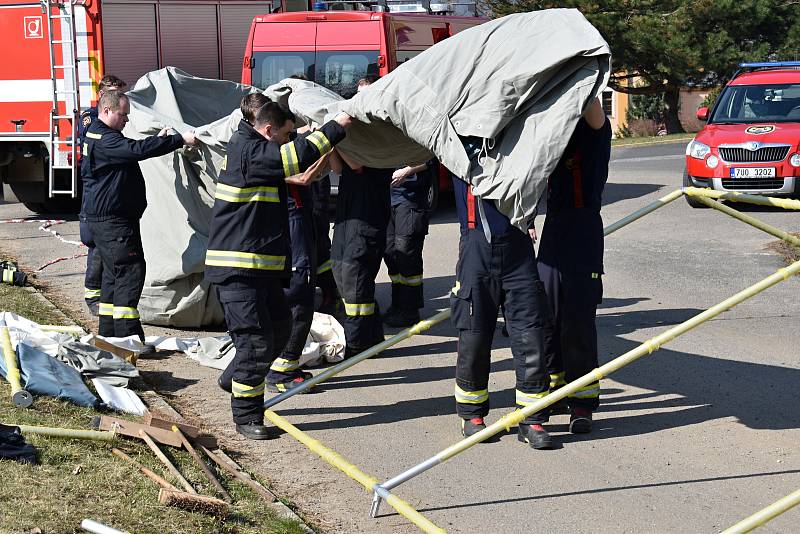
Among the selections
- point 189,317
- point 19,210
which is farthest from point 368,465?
point 19,210

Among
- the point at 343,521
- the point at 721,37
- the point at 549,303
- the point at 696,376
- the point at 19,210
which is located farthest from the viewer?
the point at 721,37

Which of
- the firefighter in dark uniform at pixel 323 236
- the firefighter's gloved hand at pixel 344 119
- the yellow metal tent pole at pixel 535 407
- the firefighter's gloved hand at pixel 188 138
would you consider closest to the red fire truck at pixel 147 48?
the firefighter in dark uniform at pixel 323 236

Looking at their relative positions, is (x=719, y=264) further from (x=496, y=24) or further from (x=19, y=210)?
(x=19, y=210)

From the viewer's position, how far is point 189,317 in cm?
884

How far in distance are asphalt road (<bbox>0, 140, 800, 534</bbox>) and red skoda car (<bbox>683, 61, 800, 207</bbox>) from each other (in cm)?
465

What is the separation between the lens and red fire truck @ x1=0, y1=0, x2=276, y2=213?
14070 millimetres

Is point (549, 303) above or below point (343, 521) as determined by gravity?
above

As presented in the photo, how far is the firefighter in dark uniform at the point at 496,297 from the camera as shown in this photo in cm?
588

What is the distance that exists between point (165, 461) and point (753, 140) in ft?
37.9

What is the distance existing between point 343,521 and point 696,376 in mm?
3278

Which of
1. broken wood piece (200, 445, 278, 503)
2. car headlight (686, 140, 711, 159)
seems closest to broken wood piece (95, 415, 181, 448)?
broken wood piece (200, 445, 278, 503)

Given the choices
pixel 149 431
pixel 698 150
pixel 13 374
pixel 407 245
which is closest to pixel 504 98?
pixel 149 431

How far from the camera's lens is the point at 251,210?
6109mm

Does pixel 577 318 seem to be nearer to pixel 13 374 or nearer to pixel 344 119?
pixel 344 119
